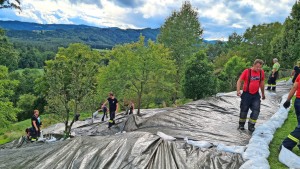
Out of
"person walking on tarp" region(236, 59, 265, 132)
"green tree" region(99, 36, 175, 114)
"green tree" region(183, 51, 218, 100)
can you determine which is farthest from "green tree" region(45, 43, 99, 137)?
"green tree" region(183, 51, 218, 100)

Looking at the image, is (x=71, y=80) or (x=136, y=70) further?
(x=136, y=70)

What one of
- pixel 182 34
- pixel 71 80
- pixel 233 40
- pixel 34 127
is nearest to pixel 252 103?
pixel 71 80

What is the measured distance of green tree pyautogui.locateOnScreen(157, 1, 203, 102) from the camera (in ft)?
107

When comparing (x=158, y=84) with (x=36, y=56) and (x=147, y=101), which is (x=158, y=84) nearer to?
(x=147, y=101)

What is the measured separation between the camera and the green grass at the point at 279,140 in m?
5.60

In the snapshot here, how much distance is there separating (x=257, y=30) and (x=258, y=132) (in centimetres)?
4449

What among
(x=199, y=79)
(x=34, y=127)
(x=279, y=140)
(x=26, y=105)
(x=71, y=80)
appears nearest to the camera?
(x=279, y=140)

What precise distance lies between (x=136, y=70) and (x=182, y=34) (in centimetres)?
1509

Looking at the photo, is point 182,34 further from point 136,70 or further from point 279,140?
point 279,140

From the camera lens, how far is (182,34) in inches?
1364

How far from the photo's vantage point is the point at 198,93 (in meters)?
19.8

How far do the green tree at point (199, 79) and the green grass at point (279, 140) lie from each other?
9166 millimetres

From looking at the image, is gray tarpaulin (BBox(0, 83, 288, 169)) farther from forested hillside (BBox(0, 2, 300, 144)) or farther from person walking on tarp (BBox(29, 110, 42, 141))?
forested hillside (BBox(0, 2, 300, 144))

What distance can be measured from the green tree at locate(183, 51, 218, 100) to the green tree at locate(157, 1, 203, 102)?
1064 cm
